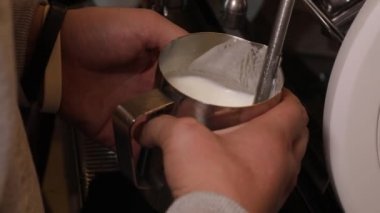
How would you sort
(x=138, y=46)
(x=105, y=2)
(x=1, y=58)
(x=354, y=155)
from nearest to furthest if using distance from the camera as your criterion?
1. (x=1, y=58)
2. (x=354, y=155)
3. (x=138, y=46)
4. (x=105, y=2)

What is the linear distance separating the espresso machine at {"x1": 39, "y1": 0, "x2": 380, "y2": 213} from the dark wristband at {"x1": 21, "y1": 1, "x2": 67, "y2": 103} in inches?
5.6

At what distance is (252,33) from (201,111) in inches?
9.0

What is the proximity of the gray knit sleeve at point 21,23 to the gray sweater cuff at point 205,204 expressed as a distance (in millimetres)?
169

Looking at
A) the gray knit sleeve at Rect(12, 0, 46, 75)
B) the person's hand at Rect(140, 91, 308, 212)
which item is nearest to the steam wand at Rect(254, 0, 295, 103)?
the person's hand at Rect(140, 91, 308, 212)

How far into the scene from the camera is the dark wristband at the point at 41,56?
40 cm

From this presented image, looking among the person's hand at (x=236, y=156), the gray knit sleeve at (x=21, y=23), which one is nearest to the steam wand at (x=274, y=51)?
the person's hand at (x=236, y=156)

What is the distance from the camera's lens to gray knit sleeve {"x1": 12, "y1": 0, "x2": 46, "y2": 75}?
35cm

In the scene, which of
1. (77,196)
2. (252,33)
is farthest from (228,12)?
(77,196)

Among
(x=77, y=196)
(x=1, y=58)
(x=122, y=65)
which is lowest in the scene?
(x=77, y=196)

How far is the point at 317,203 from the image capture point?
408 millimetres

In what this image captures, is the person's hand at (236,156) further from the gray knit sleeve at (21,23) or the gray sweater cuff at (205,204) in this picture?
the gray knit sleeve at (21,23)

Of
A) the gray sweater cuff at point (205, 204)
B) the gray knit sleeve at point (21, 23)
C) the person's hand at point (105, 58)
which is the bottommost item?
the person's hand at point (105, 58)

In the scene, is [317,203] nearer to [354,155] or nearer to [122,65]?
[354,155]

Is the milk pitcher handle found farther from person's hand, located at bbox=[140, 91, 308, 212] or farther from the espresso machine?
the espresso machine
